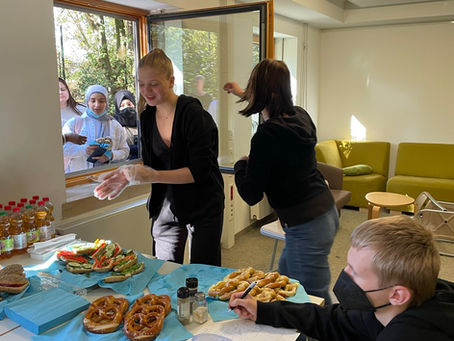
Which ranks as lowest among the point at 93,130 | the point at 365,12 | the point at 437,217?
the point at 437,217

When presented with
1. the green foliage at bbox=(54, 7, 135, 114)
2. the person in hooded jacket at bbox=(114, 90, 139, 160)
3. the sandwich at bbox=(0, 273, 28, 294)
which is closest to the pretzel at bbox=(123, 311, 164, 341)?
the sandwich at bbox=(0, 273, 28, 294)

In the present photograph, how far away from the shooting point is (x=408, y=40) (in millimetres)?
5559

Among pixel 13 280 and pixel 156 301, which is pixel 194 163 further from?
pixel 13 280

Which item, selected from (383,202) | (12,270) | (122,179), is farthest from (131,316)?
(383,202)

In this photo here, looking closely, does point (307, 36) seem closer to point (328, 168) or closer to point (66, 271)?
point (328, 168)

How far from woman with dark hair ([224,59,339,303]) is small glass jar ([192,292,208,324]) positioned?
0.51 m

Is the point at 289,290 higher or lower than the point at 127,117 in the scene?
lower

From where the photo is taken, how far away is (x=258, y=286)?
1429 millimetres

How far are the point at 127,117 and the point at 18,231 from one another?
1638 millimetres

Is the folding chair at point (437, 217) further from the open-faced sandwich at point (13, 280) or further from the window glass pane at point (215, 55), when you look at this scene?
the open-faced sandwich at point (13, 280)

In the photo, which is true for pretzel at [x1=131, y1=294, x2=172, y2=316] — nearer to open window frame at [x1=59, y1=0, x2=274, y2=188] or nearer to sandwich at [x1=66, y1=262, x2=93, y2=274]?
sandwich at [x1=66, y1=262, x2=93, y2=274]

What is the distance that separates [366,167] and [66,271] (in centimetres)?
461

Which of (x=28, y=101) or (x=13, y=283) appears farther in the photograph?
(x=28, y=101)

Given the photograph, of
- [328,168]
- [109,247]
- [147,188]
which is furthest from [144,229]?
[328,168]
